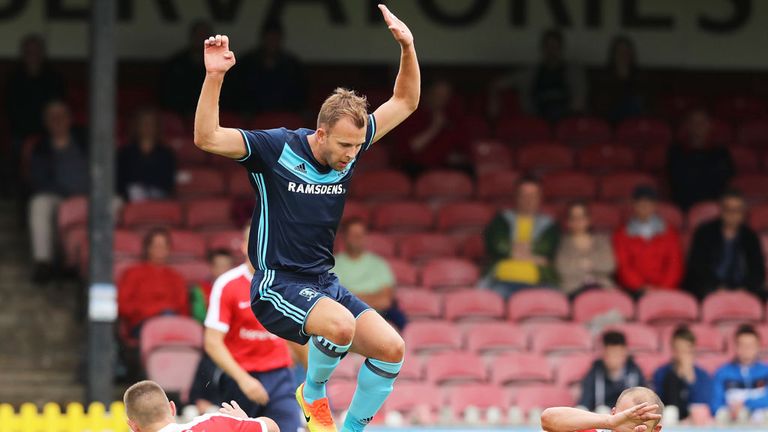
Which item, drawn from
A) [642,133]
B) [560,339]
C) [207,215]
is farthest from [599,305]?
[207,215]

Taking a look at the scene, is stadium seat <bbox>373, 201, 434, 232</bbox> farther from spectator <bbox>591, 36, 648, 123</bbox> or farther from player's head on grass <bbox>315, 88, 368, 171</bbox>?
player's head on grass <bbox>315, 88, 368, 171</bbox>

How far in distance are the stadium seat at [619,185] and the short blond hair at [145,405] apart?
331 inches

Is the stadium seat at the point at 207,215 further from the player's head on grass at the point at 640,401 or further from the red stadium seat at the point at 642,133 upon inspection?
the player's head on grass at the point at 640,401

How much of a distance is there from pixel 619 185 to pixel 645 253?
147 cm

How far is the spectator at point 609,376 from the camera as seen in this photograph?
11305 mm

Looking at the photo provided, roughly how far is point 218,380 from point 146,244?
341 centimetres

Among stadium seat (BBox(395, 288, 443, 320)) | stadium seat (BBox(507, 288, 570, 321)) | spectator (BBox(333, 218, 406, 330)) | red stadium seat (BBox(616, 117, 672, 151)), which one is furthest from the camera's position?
red stadium seat (BBox(616, 117, 672, 151))

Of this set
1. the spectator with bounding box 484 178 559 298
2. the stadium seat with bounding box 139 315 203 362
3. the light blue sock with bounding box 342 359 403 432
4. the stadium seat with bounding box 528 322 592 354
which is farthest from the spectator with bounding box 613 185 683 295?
the light blue sock with bounding box 342 359 403 432

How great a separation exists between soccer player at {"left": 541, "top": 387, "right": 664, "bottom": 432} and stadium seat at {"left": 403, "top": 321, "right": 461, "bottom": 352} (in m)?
5.27

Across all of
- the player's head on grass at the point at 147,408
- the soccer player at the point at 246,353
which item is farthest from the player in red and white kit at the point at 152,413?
the soccer player at the point at 246,353

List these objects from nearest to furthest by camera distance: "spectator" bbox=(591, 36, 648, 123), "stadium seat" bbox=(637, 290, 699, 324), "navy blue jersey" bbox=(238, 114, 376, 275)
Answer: "navy blue jersey" bbox=(238, 114, 376, 275), "stadium seat" bbox=(637, 290, 699, 324), "spectator" bbox=(591, 36, 648, 123)

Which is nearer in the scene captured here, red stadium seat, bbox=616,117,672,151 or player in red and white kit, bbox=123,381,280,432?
player in red and white kit, bbox=123,381,280,432

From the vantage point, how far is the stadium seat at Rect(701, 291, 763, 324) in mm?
12844

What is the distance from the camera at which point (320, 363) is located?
707cm
